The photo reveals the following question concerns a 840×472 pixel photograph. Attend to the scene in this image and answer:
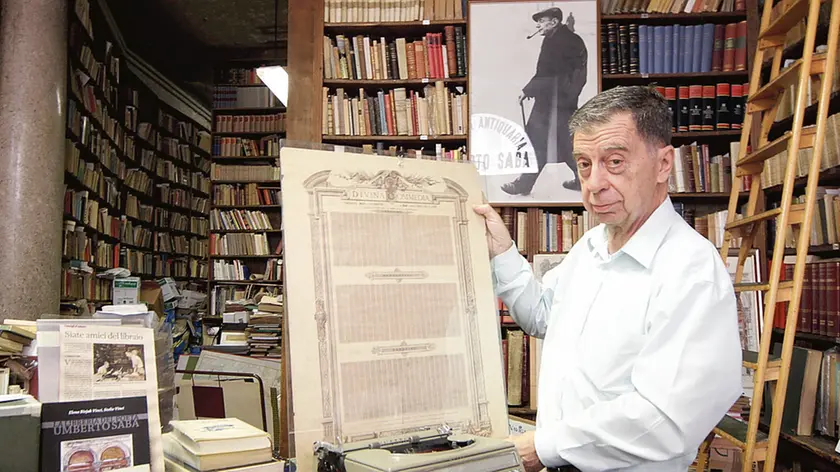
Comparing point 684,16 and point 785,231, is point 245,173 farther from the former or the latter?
point 785,231

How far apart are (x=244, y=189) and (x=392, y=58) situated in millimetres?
3562

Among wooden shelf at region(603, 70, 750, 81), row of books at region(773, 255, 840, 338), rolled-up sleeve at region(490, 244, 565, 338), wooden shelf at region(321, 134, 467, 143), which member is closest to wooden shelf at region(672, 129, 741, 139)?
wooden shelf at region(603, 70, 750, 81)

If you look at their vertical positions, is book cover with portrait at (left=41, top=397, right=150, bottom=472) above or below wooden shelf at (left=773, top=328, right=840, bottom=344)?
above

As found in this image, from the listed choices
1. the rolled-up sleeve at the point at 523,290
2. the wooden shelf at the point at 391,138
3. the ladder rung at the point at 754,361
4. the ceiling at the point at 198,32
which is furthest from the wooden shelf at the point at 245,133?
the rolled-up sleeve at the point at 523,290

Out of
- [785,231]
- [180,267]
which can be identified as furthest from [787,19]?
[180,267]

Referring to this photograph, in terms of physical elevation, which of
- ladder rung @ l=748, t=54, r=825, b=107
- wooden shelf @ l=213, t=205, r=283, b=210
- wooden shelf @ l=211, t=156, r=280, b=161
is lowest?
wooden shelf @ l=213, t=205, r=283, b=210

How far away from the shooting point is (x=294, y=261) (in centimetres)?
117

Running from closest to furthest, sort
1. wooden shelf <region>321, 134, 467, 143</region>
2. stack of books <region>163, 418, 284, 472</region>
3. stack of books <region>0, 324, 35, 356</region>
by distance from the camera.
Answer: stack of books <region>163, 418, 284, 472</region> → stack of books <region>0, 324, 35, 356</region> → wooden shelf <region>321, 134, 467, 143</region>

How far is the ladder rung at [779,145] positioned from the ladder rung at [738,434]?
90 cm

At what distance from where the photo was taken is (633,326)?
1.21 metres

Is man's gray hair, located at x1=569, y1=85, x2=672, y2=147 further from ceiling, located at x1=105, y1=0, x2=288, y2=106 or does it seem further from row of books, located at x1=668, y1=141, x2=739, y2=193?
ceiling, located at x1=105, y1=0, x2=288, y2=106

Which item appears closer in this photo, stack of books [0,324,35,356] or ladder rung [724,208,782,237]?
stack of books [0,324,35,356]

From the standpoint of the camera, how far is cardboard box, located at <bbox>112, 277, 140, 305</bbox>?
5.23m

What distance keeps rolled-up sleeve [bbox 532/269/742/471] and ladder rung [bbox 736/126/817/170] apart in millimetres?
1233
